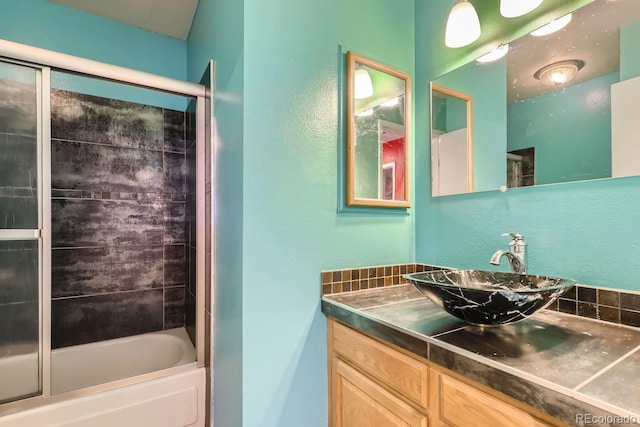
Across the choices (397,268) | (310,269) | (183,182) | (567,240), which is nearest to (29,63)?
(183,182)

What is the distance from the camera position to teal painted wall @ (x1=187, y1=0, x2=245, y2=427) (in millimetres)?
1064

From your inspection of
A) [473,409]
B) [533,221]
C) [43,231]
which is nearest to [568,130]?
[533,221]

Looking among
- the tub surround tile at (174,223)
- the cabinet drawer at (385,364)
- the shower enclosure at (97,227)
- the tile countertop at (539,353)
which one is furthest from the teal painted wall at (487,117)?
the tub surround tile at (174,223)

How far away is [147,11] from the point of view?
6.13ft

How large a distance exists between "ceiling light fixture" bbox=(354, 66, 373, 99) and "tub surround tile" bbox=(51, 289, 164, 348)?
1.91m

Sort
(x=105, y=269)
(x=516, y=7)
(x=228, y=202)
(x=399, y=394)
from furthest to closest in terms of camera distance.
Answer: (x=105, y=269) → (x=228, y=202) → (x=516, y=7) → (x=399, y=394)

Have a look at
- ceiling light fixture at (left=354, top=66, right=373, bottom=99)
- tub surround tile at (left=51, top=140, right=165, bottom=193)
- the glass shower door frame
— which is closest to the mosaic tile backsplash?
ceiling light fixture at (left=354, top=66, right=373, bottom=99)

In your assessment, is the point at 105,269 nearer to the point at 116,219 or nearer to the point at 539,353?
the point at 116,219

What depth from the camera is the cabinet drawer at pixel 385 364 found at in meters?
0.78

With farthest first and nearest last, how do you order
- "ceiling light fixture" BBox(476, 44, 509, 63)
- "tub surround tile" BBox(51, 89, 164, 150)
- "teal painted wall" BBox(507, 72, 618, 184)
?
1. "tub surround tile" BBox(51, 89, 164, 150)
2. "ceiling light fixture" BBox(476, 44, 509, 63)
3. "teal painted wall" BBox(507, 72, 618, 184)

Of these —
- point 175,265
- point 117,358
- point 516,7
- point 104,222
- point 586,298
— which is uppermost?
point 516,7

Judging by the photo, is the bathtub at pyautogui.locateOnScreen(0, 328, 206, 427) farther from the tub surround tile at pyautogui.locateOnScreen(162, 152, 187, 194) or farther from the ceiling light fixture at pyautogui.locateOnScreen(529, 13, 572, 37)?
the ceiling light fixture at pyautogui.locateOnScreen(529, 13, 572, 37)

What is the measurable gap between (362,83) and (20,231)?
1.69 meters

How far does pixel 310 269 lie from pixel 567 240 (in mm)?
881
